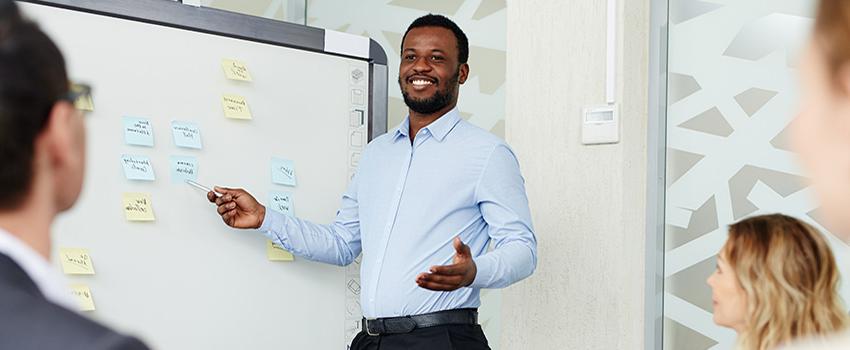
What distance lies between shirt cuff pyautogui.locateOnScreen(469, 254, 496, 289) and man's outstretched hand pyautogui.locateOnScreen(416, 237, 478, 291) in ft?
0.23

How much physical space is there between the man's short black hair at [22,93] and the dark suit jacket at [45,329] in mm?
106

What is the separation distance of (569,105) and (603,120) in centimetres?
14

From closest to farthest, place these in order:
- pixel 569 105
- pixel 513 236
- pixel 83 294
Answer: pixel 83 294 → pixel 513 236 → pixel 569 105

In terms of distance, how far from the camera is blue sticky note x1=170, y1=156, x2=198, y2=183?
8.29 ft

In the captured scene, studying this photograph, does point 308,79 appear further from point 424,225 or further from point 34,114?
point 34,114

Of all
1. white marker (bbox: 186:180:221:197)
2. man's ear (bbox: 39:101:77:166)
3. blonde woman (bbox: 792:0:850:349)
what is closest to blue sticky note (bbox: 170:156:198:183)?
white marker (bbox: 186:180:221:197)

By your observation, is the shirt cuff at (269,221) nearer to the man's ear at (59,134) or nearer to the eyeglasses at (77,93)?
the eyeglasses at (77,93)

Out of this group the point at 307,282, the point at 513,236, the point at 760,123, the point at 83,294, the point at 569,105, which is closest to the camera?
the point at 83,294

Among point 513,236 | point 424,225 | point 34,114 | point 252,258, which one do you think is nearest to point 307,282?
point 252,258

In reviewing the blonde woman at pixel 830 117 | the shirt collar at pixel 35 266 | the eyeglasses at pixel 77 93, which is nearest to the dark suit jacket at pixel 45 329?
the shirt collar at pixel 35 266

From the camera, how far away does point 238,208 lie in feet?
8.55

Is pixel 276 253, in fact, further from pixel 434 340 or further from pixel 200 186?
pixel 434 340

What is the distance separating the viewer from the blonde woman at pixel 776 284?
6.06 ft

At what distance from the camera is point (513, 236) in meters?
2.60
